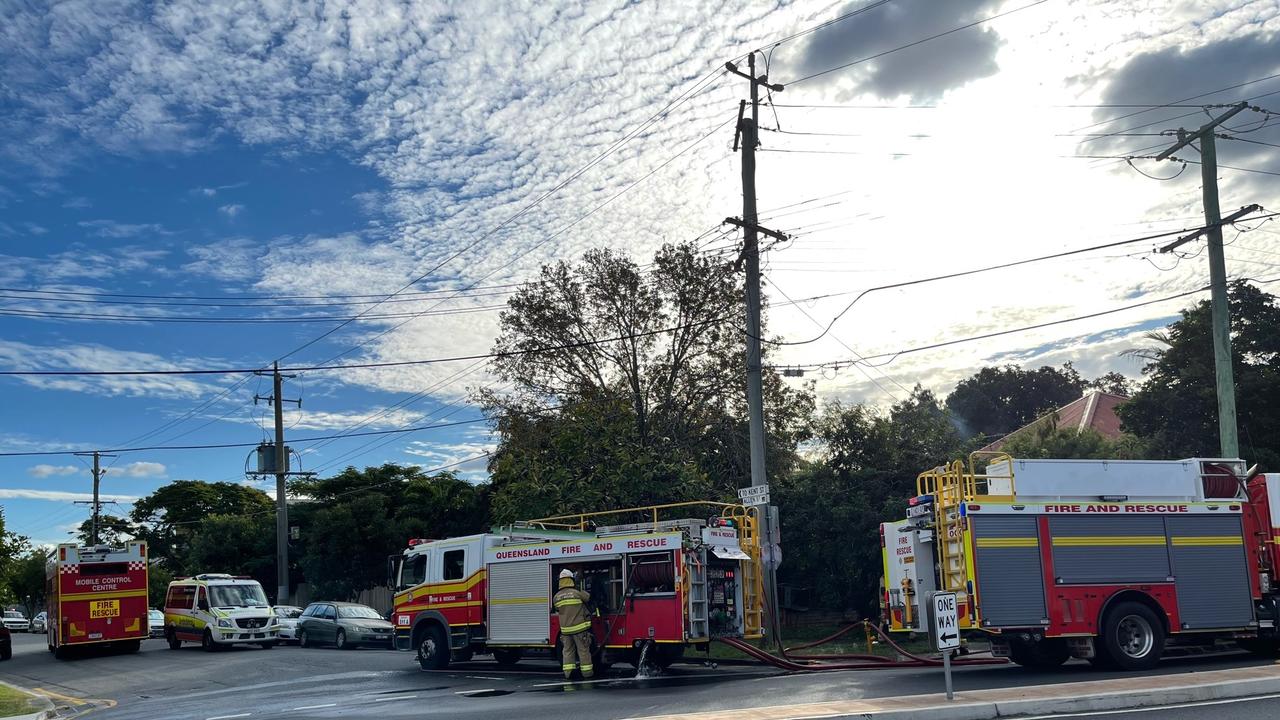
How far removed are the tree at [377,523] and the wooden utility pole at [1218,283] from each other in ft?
92.3

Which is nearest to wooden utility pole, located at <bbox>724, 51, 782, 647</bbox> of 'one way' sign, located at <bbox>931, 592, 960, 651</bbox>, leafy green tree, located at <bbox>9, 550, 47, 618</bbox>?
'one way' sign, located at <bbox>931, 592, 960, 651</bbox>

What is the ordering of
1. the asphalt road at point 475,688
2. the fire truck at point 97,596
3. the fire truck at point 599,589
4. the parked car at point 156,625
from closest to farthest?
the asphalt road at point 475,688 → the fire truck at point 599,589 → the fire truck at point 97,596 → the parked car at point 156,625

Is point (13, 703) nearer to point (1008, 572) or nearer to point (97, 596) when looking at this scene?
point (97, 596)

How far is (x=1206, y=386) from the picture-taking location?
33219mm

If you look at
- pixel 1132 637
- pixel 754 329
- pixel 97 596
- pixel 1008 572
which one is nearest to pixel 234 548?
pixel 97 596

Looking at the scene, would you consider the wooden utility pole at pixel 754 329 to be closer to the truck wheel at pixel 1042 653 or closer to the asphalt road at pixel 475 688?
the asphalt road at pixel 475 688

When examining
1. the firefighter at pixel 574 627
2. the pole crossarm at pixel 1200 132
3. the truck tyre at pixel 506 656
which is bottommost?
the truck tyre at pixel 506 656

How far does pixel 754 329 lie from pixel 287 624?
Answer: 2011 cm

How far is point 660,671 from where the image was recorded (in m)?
17.9

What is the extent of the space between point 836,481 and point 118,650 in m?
21.5

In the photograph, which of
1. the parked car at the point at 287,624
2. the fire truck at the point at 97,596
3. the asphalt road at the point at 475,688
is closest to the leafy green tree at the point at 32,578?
the parked car at the point at 287,624

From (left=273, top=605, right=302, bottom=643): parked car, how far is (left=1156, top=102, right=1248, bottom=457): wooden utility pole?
25718 mm

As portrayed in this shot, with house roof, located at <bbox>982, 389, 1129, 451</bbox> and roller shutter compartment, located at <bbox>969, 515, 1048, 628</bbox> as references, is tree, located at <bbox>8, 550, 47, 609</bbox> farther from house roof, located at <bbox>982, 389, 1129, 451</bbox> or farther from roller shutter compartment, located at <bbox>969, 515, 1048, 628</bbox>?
roller shutter compartment, located at <bbox>969, 515, 1048, 628</bbox>

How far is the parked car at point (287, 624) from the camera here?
33.4 metres
